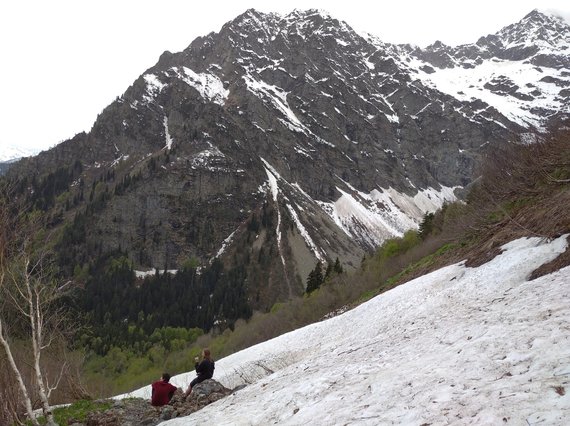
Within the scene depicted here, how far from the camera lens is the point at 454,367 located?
28.0 ft

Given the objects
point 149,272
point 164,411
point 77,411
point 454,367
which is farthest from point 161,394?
point 149,272

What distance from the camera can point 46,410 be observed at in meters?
12.1

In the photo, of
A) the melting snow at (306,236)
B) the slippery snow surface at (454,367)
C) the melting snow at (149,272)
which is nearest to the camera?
the slippery snow surface at (454,367)

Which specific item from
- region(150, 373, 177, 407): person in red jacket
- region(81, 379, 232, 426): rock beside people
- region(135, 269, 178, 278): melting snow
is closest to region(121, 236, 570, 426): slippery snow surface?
region(81, 379, 232, 426): rock beside people

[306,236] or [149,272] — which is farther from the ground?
[149,272]

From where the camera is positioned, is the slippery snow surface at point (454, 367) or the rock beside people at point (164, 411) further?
the rock beside people at point (164, 411)

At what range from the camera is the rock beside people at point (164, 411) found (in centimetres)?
1344

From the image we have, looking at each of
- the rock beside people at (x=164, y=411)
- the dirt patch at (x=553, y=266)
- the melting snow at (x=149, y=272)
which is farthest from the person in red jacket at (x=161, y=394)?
the melting snow at (x=149, y=272)

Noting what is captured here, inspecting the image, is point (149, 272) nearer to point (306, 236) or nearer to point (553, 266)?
point (306, 236)

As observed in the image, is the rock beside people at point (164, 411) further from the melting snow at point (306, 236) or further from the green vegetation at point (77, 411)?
the melting snow at point (306, 236)

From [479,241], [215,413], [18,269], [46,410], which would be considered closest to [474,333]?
[215,413]

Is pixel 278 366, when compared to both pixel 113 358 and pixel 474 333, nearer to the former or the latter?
pixel 474 333

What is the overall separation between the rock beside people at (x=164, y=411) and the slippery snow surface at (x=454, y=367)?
1150 millimetres

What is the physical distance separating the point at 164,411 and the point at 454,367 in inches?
371
